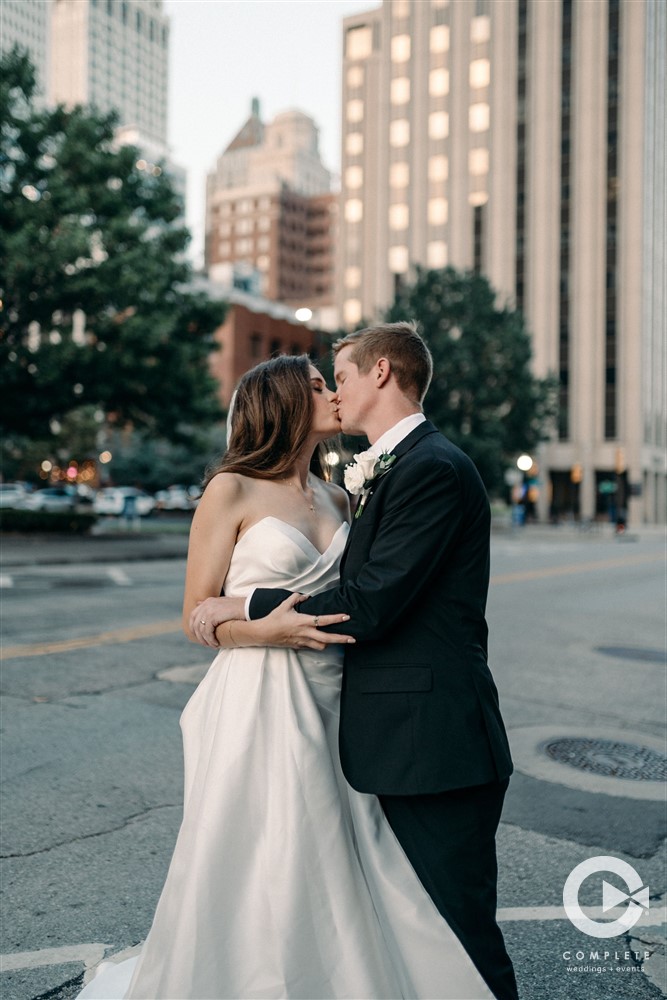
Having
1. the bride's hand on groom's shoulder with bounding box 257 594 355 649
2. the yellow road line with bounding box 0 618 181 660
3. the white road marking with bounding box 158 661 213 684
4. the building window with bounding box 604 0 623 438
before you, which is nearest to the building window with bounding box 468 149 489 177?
the building window with bounding box 604 0 623 438

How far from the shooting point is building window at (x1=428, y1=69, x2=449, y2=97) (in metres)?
76.7

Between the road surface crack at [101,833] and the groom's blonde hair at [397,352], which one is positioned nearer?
the groom's blonde hair at [397,352]

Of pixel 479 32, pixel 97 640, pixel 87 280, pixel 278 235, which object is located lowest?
pixel 97 640

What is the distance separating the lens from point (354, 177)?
84.9 metres

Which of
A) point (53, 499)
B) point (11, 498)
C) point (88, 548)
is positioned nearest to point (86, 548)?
point (88, 548)

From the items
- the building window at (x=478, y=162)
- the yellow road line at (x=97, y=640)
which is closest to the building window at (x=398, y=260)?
the building window at (x=478, y=162)

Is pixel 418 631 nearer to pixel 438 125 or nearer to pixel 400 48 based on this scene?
pixel 438 125

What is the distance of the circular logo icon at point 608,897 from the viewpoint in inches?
136

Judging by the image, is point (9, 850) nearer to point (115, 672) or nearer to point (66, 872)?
point (66, 872)

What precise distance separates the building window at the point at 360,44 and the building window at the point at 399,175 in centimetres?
1325

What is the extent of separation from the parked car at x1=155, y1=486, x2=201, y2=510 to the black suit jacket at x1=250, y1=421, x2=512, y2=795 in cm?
5240

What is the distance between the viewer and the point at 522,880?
3.84 meters

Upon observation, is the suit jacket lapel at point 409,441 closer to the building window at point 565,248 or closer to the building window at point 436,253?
the building window at point 565,248

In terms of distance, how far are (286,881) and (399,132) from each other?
86536 millimetres
